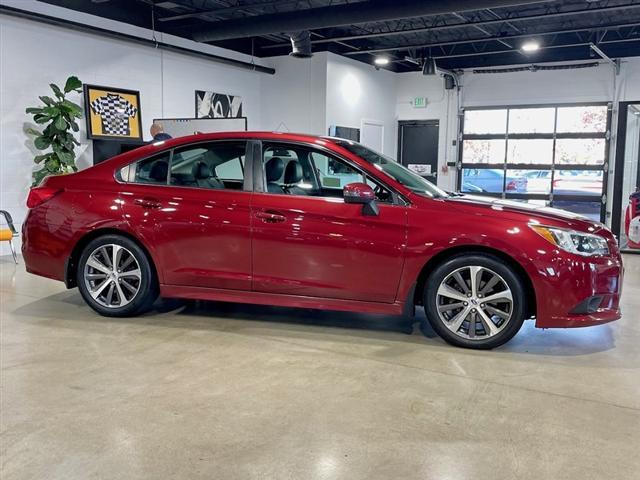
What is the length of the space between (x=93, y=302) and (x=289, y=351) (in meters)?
1.62

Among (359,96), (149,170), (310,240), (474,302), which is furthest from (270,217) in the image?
(359,96)

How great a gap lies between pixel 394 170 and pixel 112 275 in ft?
6.92

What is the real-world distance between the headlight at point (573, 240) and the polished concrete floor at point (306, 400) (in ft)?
2.13

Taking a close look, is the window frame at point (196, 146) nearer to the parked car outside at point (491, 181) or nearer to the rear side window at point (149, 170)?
the rear side window at point (149, 170)

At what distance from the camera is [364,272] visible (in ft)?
12.7

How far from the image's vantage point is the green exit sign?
12719 millimetres

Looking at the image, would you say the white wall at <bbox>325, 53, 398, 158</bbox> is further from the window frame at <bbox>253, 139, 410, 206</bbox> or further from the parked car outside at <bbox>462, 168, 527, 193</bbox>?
the window frame at <bbox>253, 139, 410, 206</bbox>

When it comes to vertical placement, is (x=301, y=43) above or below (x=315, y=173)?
above

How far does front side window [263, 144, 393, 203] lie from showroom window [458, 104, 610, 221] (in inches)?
317

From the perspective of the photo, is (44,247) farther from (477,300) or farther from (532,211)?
(532,211)

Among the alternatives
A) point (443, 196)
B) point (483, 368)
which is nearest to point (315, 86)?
point (443, 196)

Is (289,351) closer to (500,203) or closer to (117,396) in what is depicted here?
(117,396)

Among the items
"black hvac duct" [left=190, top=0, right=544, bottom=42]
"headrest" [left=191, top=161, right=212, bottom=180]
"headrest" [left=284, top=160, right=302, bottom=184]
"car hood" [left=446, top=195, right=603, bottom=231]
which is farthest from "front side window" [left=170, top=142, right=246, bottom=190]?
"black hvac duct" [left=190, top=0, right=544, bottom=42]

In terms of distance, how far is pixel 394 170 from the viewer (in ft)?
13.6
